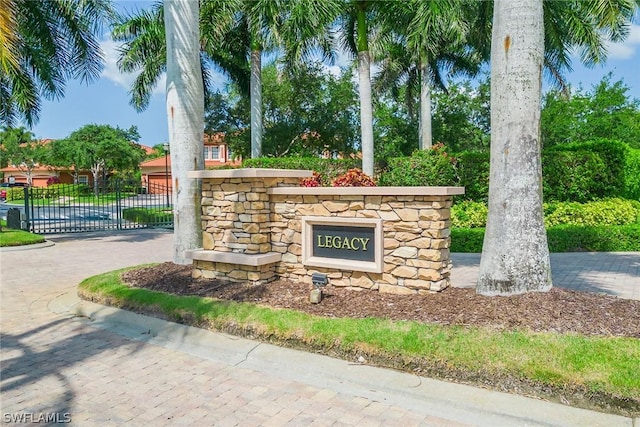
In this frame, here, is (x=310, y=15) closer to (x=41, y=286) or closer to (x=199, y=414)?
(x=41, y=286)

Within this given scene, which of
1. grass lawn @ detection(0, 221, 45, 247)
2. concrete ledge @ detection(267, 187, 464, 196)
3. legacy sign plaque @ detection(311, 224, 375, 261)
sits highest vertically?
concrete ledge @ detection(267, 187, 464, 196)

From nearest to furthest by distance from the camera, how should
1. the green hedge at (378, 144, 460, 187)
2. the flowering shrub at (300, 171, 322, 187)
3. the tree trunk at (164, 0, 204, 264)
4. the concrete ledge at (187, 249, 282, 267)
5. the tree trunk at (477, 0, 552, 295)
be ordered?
the tree trunk at (477, 0, 552, 295) → the concrete ledge at (187, 249, 282, 267) → the flowering shrub at (300, 171, 322, 187) → the tree trunk at (164, 0, 204, 264) → the green hedge at (378, 144, 460, 187)

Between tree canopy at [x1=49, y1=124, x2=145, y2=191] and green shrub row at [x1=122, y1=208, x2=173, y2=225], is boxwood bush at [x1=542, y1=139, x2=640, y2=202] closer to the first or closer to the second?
green shrub row at [x1=122, y1=208, x2=173, y2=225]

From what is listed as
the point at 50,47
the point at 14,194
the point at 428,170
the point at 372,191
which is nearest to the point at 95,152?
the point at 14,194

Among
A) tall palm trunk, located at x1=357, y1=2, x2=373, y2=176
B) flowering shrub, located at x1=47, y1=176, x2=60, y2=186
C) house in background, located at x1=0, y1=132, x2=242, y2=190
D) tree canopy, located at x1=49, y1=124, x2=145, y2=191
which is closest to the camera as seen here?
tall palm trunk, located at x1=357, y1=2, x2=373, y2=176

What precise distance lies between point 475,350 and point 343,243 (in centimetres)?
244


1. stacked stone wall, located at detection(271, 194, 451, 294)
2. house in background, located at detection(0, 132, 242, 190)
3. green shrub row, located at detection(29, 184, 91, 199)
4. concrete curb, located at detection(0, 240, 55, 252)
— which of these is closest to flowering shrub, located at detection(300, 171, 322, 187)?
stacked stone wall, located at detection(271, 194, 451, 294)

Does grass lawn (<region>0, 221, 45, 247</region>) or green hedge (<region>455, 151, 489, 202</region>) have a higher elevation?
green hedge (<region>455, 151, 489, 202</region>)

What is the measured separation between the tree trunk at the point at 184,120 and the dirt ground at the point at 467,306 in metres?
1.52

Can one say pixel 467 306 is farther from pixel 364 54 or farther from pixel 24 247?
pixel 24 247

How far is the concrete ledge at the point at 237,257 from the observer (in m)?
6.27

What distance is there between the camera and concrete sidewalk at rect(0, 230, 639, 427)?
3.49 m

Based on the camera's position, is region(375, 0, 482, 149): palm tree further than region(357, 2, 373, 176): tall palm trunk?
No

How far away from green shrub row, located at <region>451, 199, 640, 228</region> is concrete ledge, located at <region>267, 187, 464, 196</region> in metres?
7.55
